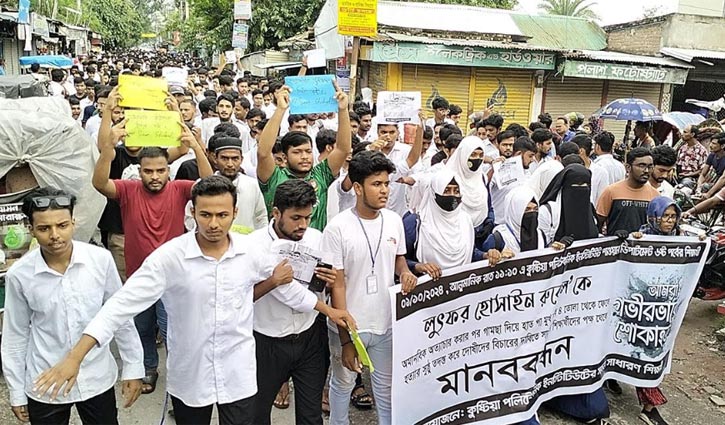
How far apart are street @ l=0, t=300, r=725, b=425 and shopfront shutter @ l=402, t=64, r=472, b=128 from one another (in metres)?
9.68

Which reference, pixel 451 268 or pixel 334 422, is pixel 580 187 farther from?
pixel 334 422

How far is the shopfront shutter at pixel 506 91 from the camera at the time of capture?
15.5 meters

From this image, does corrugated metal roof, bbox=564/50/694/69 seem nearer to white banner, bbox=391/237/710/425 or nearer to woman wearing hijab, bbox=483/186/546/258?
white banner, bbox=391/237/710/425

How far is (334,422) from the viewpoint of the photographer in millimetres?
3510

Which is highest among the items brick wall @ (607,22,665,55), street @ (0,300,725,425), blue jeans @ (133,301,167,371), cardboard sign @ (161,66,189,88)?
brick wall @ (607,22,665,55)

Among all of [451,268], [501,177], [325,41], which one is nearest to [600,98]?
[325,41]

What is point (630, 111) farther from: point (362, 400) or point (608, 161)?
point (362, 400)

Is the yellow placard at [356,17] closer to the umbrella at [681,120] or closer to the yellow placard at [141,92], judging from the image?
the yellow placard at [141,92]

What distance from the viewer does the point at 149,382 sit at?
4.32 meters

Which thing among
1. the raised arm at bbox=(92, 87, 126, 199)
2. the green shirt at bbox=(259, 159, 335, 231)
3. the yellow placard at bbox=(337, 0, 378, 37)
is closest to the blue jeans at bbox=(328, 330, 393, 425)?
the green shirt at bbox=(259, 159, 335, 231)

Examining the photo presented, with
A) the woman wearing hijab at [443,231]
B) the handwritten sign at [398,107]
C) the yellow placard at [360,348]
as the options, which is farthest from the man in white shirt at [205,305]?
the handwritten sign at [398,107]

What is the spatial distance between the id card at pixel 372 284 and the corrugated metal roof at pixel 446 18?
1233 centimetres

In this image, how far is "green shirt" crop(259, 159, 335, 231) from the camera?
416 cm

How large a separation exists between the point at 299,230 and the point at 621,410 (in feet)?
9.41
